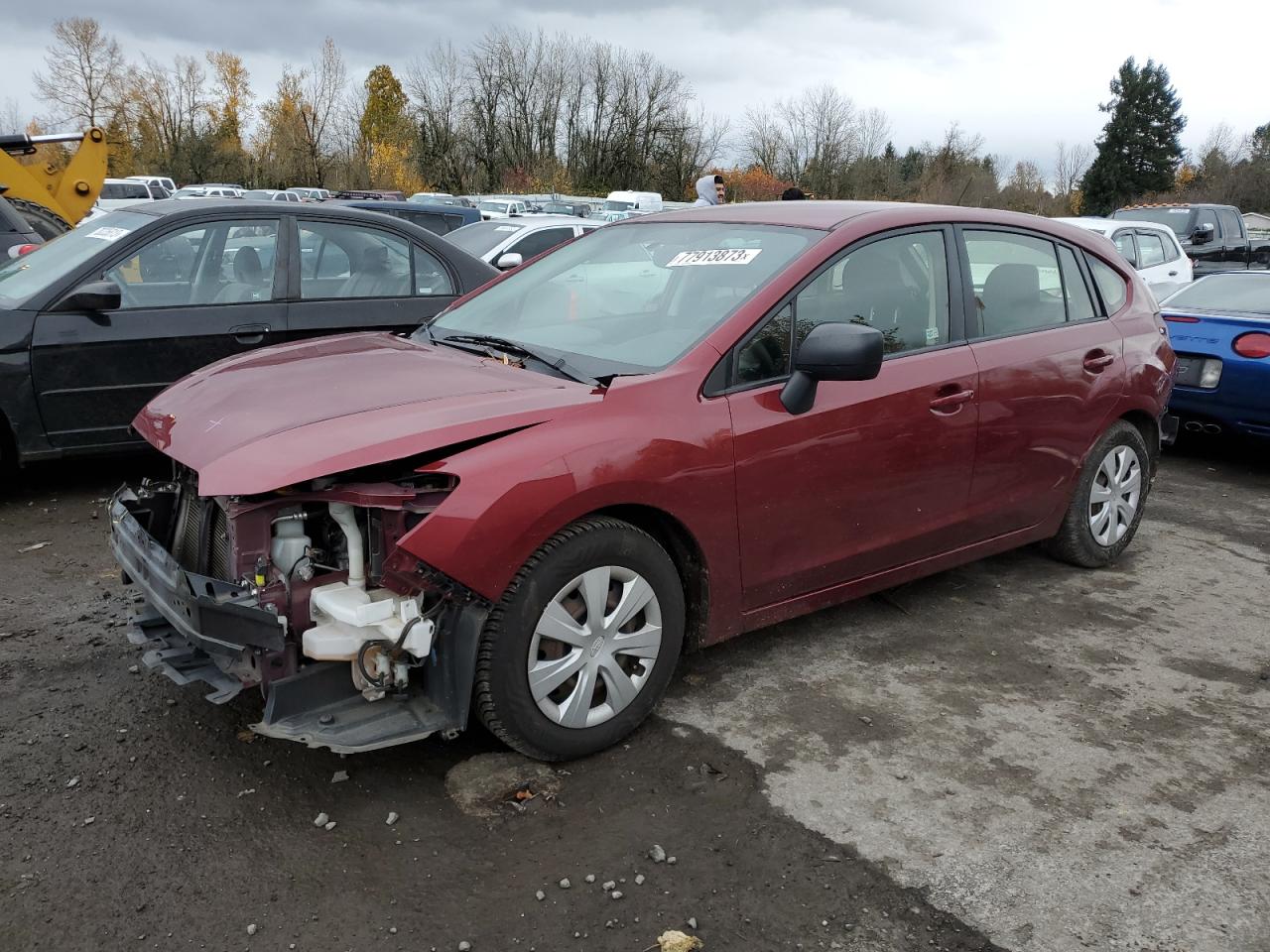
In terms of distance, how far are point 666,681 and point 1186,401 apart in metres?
5.64

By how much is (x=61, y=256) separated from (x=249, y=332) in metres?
1.17

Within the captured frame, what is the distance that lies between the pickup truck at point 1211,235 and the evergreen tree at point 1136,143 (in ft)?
154

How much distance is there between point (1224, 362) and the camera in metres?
7.13

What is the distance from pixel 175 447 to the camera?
3160mm

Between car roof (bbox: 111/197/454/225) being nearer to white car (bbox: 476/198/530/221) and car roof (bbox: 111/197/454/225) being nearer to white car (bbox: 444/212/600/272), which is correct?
white car (bbox: 444/212/600/272)

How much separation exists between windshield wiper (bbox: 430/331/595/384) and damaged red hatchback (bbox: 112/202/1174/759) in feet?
0.08


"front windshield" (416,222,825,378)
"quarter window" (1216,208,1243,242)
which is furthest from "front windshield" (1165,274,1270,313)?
"quarter window" (1216,208,1243,242)

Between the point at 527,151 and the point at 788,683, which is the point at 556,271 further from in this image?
the point at 527,151

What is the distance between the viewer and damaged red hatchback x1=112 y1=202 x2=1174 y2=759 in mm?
2871

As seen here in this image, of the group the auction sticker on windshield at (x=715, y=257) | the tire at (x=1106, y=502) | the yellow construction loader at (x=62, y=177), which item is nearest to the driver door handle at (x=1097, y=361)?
the tire at (x=1106, y=502)

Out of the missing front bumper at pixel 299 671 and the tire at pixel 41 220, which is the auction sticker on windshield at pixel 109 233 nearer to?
the missing front bumper at pixel 299 671

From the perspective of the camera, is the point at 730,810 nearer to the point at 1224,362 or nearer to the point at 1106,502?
the point at 1106,502

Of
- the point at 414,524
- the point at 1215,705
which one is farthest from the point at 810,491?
the point at 1215,705

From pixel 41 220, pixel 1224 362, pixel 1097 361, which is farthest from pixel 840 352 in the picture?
pixel 41 220
